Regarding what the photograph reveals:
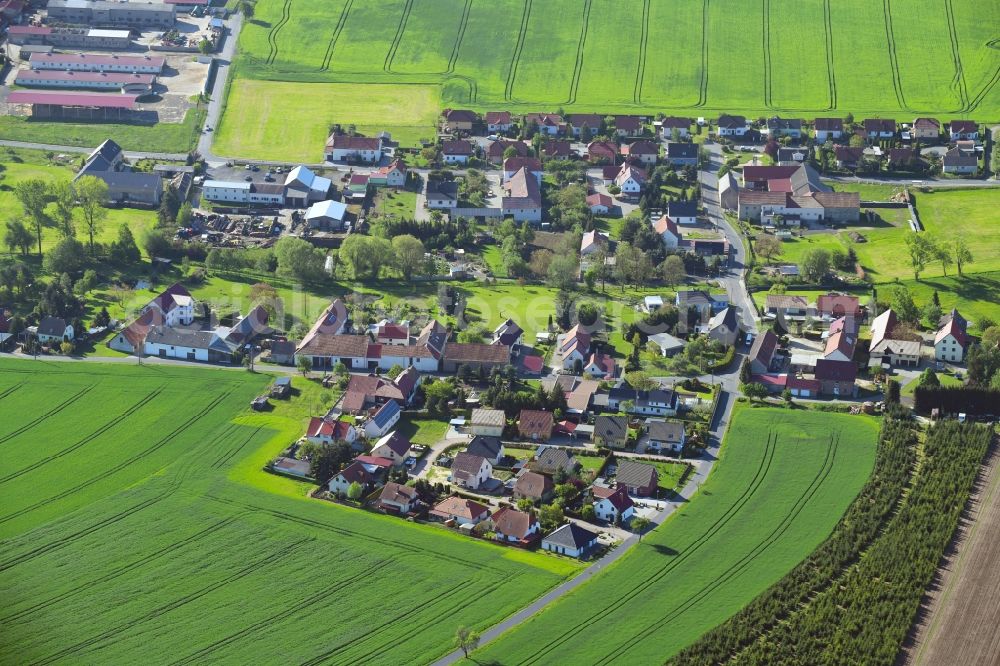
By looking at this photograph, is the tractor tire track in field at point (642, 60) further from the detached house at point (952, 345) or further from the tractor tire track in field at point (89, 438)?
the tractor tire track in field at point (89, 438)

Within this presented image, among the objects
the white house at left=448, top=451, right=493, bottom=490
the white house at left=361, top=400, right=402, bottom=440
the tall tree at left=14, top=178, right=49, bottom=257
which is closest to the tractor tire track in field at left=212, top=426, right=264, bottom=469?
the white house at left=361, top=400, right=402, bottom=440

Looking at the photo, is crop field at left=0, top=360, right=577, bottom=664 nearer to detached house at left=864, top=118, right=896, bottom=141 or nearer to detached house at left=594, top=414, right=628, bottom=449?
detached house at left=594, top=414, right=628, bottom=449

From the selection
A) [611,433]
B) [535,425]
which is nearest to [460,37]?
[535,425]

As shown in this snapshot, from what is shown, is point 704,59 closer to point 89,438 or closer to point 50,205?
point 50,205

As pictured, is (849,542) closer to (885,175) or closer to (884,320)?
(884,320)

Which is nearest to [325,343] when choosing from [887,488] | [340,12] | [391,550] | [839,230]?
[391,550]

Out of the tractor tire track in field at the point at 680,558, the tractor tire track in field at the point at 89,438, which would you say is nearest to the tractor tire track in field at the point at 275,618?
the tractor tire track in field at the point at 680,558
